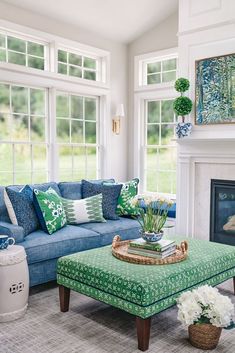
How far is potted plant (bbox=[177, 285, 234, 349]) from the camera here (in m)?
2.42

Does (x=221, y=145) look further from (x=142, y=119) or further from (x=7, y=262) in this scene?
(x=7, y=262)

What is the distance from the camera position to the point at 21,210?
139 inches

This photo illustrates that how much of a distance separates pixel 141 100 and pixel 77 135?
1.22 meters

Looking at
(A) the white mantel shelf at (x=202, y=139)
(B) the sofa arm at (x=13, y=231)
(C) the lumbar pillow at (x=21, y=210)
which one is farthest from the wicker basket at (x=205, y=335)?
(A) the white mantel shelf at (x=202, y=139)

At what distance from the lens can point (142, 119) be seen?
6.04 m

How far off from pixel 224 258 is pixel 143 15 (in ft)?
12.2

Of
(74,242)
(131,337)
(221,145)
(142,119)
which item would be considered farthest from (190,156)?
(131,337)

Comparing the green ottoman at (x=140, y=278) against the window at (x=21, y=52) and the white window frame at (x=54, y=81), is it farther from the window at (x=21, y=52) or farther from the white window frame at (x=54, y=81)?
the window at (x=21, y=52)

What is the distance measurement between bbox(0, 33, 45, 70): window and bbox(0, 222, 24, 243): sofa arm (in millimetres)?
2179

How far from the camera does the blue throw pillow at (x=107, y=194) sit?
4418 millimetres

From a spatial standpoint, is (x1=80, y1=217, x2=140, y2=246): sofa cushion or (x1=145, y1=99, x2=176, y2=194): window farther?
(x1=145, y1=99, x2=176, y2=194): window

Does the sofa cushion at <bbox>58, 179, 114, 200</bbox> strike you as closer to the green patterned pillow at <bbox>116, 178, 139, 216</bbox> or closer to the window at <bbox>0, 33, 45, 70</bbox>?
the green patterned pillow at <bbox>116, 178, 139, 216</bbox>

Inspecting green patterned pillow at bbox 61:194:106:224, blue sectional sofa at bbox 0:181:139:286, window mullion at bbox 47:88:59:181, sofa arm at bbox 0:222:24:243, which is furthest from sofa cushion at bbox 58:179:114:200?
sofa arm at bbox 0:222:24:243

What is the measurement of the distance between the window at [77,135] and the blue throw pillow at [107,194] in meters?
0.86
